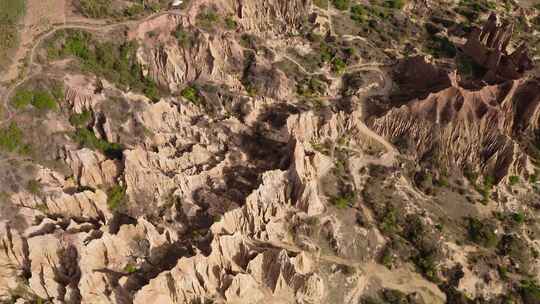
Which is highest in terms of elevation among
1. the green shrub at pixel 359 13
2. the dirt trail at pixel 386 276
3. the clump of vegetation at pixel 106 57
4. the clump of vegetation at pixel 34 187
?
the green shrub at pixel 359 13

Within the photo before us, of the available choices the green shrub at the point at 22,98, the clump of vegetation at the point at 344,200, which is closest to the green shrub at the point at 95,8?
the green shrub at the point at 22,98

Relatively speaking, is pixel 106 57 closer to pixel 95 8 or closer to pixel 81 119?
pixel 95 8

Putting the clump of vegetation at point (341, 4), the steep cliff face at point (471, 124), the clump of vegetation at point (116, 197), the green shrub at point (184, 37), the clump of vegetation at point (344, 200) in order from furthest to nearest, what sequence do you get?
1. the clump of vegetation at point (341, 4)
2. the green shrub at point (184, 37)
3. the steep cliff face at point (471, 124)
4. the clump of vegetation at point (344, 200)
5. the clump of vegetation at point (116, 197)

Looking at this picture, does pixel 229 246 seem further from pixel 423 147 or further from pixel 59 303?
pixel 423 147

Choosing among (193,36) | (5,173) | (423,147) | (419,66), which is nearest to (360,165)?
(423,147)

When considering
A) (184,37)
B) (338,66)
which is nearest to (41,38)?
(184,37)

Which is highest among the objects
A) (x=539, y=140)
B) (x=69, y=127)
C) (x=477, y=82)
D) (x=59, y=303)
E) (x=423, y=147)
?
(x=477, y=82)

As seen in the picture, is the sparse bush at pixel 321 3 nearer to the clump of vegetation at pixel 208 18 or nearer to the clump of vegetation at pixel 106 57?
the clump of vegetation at pixel 208 18
